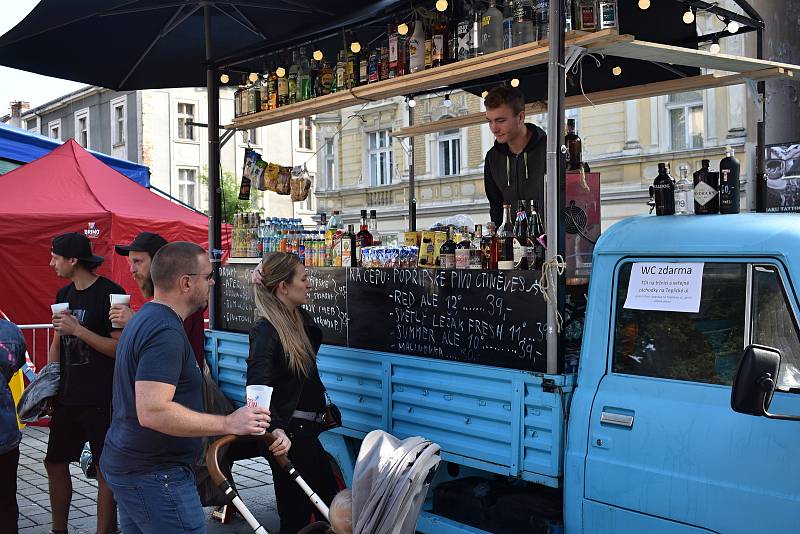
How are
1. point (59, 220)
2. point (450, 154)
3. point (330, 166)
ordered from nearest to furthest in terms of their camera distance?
point (59, 220) < point (450, 154) < point (330, 166)

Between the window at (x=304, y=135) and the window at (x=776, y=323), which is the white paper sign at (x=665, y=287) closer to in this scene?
the window at (x=776, y=323)

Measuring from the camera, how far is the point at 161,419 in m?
3.27

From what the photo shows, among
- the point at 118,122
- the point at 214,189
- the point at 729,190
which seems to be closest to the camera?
the point at 729,190

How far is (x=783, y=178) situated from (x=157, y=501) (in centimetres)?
439

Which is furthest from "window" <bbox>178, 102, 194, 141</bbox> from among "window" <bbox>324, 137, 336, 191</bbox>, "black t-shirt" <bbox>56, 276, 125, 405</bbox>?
"black t-shirt" <bbox>56, 276, 125, 405</bbox>

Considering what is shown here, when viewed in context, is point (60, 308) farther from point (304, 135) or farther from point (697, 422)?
point (304, 135)

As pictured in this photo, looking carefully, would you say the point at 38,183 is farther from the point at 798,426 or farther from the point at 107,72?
the point at 798,426

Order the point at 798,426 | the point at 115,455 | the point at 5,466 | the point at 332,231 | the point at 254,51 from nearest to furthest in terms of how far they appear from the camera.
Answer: the point at 798,426 → the point at 115,455 → the point at 5,466 → the point at 332,231 → the point at 254,51

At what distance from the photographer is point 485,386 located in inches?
156

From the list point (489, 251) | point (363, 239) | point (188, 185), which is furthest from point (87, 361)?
point (188, 185)

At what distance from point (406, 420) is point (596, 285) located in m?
1.38

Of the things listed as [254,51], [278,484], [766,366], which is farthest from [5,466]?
[766,366]

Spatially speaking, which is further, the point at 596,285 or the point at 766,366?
the point at 596,285

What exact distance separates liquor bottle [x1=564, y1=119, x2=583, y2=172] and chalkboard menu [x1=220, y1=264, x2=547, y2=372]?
42.0 inches
